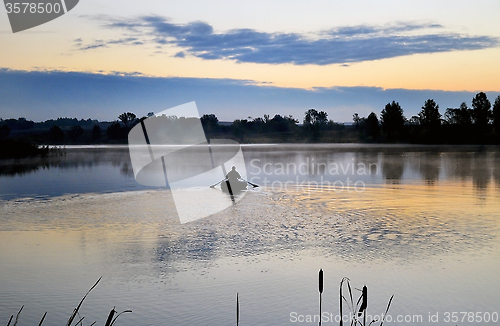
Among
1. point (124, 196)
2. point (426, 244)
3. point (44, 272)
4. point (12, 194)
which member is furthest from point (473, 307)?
point (12, 194)

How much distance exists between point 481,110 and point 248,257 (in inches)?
4921

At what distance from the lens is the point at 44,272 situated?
9352 millimetres

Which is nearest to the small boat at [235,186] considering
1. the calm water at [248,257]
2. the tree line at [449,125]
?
the calm water at [248,257]

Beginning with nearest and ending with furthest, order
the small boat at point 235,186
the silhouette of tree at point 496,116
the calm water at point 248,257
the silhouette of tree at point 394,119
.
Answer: the calm water at point 248,257 → the small boat at point 235,186 → the silhouette of tree at point 496,116 → the silhouette of tree at point 394,119

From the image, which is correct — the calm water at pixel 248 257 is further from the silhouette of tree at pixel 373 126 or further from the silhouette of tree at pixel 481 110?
the silhouette of tree at pixel 373 126

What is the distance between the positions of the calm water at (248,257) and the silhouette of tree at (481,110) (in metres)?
111

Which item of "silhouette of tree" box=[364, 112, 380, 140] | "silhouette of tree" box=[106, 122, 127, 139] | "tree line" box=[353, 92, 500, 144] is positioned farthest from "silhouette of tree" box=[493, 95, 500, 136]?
"silhouette of tree" box=[106, 122, 127, 139]

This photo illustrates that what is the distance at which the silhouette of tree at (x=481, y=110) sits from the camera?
120 meters

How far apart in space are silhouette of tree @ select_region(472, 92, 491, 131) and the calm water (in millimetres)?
110886

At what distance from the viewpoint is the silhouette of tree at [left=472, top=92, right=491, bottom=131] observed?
119869 mm

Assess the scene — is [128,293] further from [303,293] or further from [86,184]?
[86,184]

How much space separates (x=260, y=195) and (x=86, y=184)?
10.5 metres


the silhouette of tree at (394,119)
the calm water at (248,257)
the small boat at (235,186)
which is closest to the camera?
the calm water at (248,257)

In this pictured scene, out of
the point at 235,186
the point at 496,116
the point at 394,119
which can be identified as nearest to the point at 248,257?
the point at 235,186
